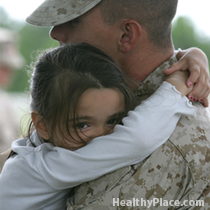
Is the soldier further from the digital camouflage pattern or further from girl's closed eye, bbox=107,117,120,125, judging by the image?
girl's closed eye, bbox=107,117,120,125

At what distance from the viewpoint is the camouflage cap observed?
7.85ft

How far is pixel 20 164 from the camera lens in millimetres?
1991

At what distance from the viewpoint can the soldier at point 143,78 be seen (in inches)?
A: 75.4

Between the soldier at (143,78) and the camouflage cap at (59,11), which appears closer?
the soldier at (143,78)

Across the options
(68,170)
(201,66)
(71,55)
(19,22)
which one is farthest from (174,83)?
(19,22)

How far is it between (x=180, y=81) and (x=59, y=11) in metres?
0.82

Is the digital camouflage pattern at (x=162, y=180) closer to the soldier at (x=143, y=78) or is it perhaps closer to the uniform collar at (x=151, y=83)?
the soldier at (x=143, y=78)

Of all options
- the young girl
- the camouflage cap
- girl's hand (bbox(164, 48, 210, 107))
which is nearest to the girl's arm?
the young girl

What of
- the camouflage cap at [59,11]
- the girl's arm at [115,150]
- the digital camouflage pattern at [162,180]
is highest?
the camouflage cap at [59,11]

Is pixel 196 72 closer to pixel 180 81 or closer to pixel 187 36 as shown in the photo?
pixel 180 81

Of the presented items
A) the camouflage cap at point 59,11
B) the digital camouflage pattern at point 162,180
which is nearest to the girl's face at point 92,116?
the digital camouflage pattern at point 162,180

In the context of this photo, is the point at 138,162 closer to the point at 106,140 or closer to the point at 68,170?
the point at 106,140

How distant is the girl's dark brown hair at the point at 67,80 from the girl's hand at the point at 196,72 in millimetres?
300

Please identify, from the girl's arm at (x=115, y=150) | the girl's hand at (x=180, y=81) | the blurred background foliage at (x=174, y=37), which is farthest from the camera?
the blurred background foliage at (x=174, y=37)
